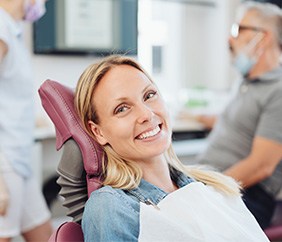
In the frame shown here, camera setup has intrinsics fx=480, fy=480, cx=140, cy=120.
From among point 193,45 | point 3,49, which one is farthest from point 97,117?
point 193,45

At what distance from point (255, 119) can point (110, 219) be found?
1113 mm

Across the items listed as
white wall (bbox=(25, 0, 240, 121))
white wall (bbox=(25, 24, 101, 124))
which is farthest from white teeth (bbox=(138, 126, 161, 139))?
white wall (bbox=(25, 0, 240, 121))

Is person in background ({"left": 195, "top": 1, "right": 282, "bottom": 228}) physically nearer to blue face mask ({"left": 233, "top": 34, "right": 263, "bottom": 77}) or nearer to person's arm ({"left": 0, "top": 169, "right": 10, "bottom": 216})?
blue face mask ({"left": 233, "top": 34, "right": 263, "bottom": 77})

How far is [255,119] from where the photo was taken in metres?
1.99

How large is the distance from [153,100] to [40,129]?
4.88ft

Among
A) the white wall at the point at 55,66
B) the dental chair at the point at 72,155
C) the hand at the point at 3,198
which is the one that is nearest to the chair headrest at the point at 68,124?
the dental chair at the point at 72,155

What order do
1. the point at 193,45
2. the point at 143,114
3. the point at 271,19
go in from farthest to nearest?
the point at 193,45, the point at 271,19, the point at 143,114

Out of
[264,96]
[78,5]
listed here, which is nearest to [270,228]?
[264,96]

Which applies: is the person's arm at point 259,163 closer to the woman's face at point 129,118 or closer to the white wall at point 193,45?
the woman's face at point 129,118

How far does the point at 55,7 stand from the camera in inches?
112

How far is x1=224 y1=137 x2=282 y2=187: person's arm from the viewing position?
191 cm

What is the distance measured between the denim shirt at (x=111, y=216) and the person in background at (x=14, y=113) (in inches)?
17.2

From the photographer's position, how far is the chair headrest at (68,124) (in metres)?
1.21

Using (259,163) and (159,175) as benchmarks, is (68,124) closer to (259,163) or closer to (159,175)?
(159,175)
